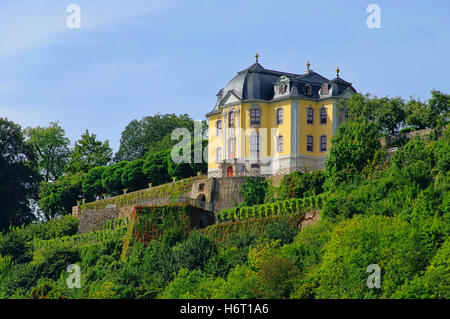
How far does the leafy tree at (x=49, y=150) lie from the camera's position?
120 metres

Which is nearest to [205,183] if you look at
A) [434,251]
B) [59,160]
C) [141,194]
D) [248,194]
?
[248,194]

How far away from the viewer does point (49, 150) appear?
12112 centimetres

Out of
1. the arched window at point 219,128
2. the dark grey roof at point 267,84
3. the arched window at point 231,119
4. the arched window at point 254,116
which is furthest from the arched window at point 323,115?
the arched window at point 219,128

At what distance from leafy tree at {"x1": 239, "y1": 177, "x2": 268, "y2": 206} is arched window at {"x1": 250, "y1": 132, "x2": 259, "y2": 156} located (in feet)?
16.0

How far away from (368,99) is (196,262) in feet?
60.4

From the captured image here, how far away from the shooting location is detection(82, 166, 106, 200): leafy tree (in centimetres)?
10750

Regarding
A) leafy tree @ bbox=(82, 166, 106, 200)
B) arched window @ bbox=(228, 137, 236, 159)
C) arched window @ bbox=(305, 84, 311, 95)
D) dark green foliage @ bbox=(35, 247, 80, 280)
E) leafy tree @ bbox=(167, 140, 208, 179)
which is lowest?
dark green foliage @ bbox=(35, 247, 80, 280)

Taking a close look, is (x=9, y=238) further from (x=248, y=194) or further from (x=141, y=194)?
(x=248, y=194)

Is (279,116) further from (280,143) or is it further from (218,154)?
(218,154)

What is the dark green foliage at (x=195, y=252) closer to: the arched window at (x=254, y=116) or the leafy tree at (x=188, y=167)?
the arched window at (x=254, y=116)

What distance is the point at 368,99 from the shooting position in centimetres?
8412

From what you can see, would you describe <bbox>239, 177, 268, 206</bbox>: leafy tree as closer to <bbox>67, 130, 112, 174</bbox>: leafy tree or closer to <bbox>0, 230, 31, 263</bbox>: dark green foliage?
<bbox>0, 230, 31, 263</bbox>: dark green foliage

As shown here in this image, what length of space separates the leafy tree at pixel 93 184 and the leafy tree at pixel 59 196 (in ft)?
3.35

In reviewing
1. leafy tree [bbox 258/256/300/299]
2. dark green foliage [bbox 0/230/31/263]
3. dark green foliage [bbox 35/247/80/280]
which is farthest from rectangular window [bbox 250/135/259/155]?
leafy tree [bbox 258/256/300/299]
